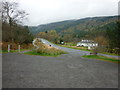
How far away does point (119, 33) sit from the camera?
272 inches

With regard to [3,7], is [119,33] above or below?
below

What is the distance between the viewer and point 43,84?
3.58 metres

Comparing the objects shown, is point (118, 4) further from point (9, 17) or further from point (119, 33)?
point (9, 17)

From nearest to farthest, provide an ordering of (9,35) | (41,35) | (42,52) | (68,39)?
1. (42,52)
2. (9,35)
3. (68,39)
4. (41,35)

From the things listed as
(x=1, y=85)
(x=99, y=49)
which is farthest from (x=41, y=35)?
(x=1, y=85)

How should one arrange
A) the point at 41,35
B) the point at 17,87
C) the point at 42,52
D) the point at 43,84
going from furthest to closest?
the point at 41,35, the point at 42,52, the point at 43,84, the point at 17,87

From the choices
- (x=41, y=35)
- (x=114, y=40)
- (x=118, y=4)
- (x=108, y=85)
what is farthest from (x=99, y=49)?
(x=41, y=35)

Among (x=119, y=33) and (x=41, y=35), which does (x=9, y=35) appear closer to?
(x=119, y=33)

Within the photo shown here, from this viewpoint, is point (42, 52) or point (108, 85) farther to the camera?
point (42, 52)

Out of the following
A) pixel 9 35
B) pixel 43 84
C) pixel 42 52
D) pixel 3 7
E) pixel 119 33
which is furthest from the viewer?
pixel 9 35

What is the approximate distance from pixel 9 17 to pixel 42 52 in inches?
373

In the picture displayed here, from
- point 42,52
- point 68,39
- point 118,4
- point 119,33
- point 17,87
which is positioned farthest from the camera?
point 68,39

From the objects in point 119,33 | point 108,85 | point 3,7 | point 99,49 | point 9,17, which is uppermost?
point 3,7

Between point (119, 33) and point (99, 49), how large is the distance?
5309 millimetres
